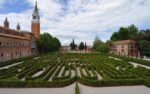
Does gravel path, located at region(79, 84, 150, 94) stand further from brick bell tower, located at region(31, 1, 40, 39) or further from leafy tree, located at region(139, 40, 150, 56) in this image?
brick bell tower, located at region(31, 1, 40, 39)

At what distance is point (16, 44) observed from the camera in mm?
54375

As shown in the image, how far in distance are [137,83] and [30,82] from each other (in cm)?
1098

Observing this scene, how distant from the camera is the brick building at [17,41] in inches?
1794

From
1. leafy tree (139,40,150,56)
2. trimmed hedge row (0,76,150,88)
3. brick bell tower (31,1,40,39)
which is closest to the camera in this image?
trimmed hedge row (0,76,150,88)

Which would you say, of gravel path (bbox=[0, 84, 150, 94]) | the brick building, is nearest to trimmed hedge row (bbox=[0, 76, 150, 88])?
gravel path (bbox=[0, 84, 150, 94])

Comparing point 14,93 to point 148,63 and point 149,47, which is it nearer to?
point 148,63

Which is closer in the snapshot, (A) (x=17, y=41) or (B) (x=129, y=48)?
(A) (x=17, y=41)

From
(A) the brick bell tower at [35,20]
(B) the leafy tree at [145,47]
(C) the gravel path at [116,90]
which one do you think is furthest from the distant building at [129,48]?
(C) the gravel path at [116,90]

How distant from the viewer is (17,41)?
5512 cm

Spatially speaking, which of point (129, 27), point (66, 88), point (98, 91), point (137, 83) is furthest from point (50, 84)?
point (129, 27)

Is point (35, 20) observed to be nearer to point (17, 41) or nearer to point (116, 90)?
point (17, 41)

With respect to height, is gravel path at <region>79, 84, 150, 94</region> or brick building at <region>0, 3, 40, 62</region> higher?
brick building at <region>0, 3, 40, 62</region>

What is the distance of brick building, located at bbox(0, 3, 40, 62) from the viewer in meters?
45.6

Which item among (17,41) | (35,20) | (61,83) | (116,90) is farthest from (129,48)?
(61,83)
